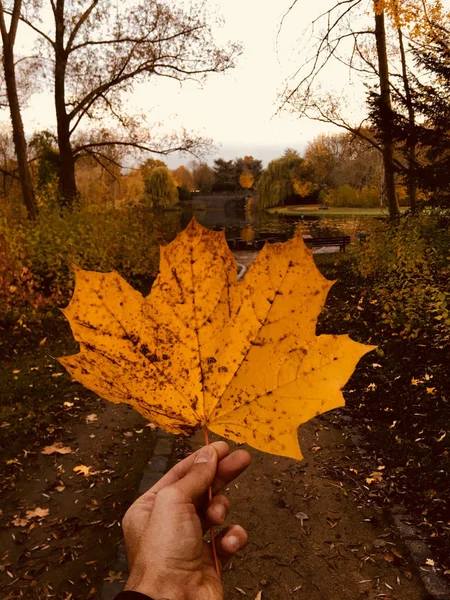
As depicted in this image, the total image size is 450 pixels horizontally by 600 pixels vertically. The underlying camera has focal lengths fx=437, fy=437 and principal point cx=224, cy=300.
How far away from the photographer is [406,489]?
4387 millimetres

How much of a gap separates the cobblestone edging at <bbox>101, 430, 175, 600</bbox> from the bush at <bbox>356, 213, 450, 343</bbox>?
12.5ft

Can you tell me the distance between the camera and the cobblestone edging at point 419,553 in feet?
11.0

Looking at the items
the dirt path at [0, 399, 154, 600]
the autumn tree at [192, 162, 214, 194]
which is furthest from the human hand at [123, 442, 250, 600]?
the autumn tree at [192, 162, 214, 194]

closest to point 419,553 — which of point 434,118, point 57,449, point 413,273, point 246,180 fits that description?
point 57,449

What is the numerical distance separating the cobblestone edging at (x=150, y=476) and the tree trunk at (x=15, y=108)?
892 cm

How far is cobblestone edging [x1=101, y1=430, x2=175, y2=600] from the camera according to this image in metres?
3.46

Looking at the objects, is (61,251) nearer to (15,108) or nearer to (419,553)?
(15,108)

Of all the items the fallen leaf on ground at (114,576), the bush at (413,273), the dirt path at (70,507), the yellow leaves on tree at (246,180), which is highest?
the yellow leaves on tree at (246,180)

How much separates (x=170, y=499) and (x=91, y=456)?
458 cm

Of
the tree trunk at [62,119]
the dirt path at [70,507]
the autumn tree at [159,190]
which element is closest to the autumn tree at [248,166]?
the autumn tree at [159,190]

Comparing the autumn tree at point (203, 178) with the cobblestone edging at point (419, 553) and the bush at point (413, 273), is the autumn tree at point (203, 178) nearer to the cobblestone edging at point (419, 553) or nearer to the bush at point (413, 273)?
the bush at point (413, 273)

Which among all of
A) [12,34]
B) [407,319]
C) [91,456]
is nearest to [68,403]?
[91,456]

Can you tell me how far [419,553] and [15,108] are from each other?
42.8ft

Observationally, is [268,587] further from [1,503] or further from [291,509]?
[1,503]
